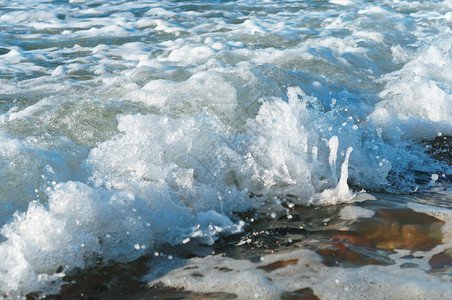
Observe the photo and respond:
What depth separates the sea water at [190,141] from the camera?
2.08 m

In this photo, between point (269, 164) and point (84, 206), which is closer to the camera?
point (84, 206)

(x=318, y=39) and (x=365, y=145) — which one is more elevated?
(x=318, y=39)

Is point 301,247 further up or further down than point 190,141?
further down

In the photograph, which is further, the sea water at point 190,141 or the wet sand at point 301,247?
the sea water at point 190,141

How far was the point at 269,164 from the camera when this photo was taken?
2.79 metres

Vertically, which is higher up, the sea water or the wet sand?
the sea water

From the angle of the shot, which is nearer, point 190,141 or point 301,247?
point 301,247

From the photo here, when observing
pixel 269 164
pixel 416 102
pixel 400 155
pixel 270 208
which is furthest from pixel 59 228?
pixel 416 102

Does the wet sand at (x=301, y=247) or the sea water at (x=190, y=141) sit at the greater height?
the sea water at (x=190, y=141)

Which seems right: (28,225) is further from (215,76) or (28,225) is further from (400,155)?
(400,155)

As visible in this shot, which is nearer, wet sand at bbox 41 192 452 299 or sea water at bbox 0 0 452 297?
wet sand at bbox 41 192 452 299

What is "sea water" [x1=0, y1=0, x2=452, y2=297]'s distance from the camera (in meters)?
2.08

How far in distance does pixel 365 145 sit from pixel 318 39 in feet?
12.0

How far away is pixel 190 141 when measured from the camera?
2.75 m
